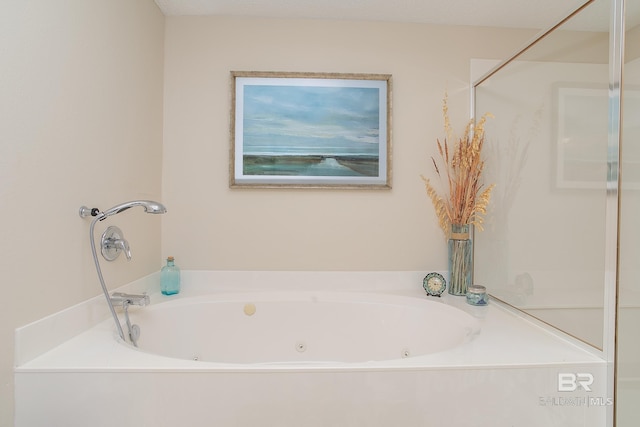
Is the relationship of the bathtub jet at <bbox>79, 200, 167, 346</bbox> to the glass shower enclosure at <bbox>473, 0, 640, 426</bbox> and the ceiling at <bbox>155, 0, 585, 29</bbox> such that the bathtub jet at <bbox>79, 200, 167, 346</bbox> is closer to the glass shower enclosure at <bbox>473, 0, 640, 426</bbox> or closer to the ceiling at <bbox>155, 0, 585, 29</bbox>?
the ceiling at <bbox>155, 0, 585, 29</bbox>

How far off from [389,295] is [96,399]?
1.38 m

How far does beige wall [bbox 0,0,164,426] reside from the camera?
0.99 metres

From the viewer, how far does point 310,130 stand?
2.00m

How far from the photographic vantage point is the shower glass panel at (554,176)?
1.18 m

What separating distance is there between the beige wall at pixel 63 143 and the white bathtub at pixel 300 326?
442 mm

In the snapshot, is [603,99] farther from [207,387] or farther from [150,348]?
[150,348]

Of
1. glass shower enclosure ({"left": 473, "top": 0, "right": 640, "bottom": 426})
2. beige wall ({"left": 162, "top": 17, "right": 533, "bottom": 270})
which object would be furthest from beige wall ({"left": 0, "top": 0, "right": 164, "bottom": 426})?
glass shower enclosure ({"left": 473, "top": 0, "right": 640, "bottom": 426})

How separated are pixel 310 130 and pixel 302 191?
14.3 inches

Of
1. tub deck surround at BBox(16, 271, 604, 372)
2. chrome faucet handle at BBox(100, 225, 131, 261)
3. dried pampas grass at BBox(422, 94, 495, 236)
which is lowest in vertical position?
tub deck surround at BBox(16, 271, 604, 372)

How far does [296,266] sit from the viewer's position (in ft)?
6.61

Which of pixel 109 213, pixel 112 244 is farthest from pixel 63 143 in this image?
pixel 112 244

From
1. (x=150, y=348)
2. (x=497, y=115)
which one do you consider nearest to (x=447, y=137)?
→ (x=497, y=115)

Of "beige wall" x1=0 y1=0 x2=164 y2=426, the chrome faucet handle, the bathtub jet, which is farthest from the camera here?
the chrome faucet handle

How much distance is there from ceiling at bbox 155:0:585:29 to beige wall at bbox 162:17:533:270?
0.05 m
